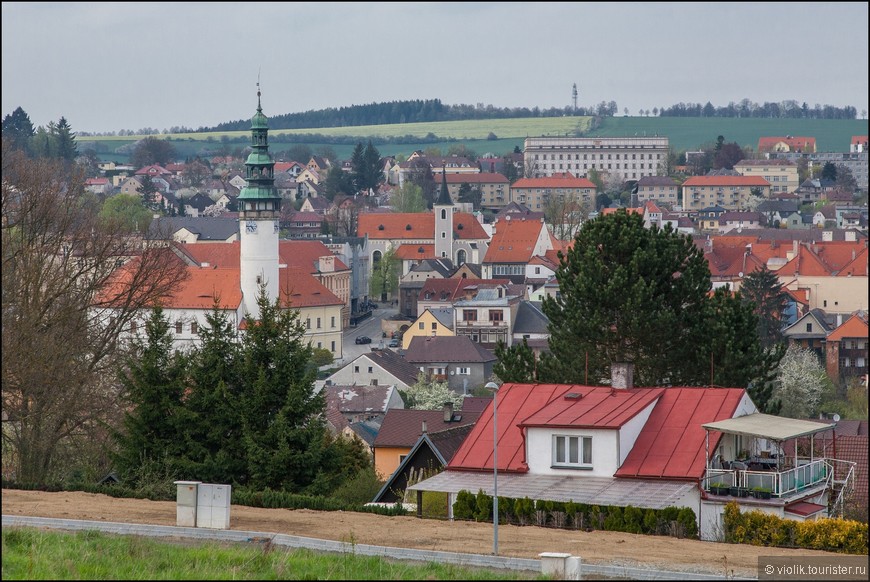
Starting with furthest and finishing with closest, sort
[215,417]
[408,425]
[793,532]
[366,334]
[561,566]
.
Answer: [366,334], [408,425], [215,417], [793,532], [561,566]

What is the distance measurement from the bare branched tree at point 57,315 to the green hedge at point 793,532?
13186 mm

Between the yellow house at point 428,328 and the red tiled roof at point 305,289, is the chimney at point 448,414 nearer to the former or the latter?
the red tiled roof at point 305,289

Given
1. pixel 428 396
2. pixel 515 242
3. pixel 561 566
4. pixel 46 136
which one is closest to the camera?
pixel 561 566

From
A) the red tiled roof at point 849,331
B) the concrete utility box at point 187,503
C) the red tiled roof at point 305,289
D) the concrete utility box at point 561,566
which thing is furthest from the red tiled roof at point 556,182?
the concrete utility box at point 561,566

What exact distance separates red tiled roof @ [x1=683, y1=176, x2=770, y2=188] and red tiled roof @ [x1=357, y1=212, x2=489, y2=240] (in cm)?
5940

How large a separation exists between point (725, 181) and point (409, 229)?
6672 cm

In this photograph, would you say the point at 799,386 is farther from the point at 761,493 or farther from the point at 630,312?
the point at 761,493

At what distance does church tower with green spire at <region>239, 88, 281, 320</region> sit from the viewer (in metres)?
82.6

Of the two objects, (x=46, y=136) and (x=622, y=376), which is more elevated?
(x=46, y=136)

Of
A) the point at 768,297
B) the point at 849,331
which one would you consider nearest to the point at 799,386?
the point at 849,331

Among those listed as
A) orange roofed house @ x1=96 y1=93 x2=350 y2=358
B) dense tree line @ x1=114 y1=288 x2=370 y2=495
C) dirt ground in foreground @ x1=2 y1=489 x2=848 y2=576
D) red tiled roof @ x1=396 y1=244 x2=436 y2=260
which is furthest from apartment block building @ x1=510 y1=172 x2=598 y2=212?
dirt ground in foreground @ x1=2 y1=489 x2=848 y2=576

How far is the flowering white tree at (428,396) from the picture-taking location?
60188 millimetres

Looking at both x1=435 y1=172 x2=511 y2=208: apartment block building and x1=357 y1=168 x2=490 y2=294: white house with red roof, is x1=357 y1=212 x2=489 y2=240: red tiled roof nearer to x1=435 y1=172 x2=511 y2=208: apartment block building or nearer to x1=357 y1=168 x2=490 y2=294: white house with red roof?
x1=357 y1=168 x2=490 y2=294: white house with red roof

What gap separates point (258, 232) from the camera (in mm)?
82625
